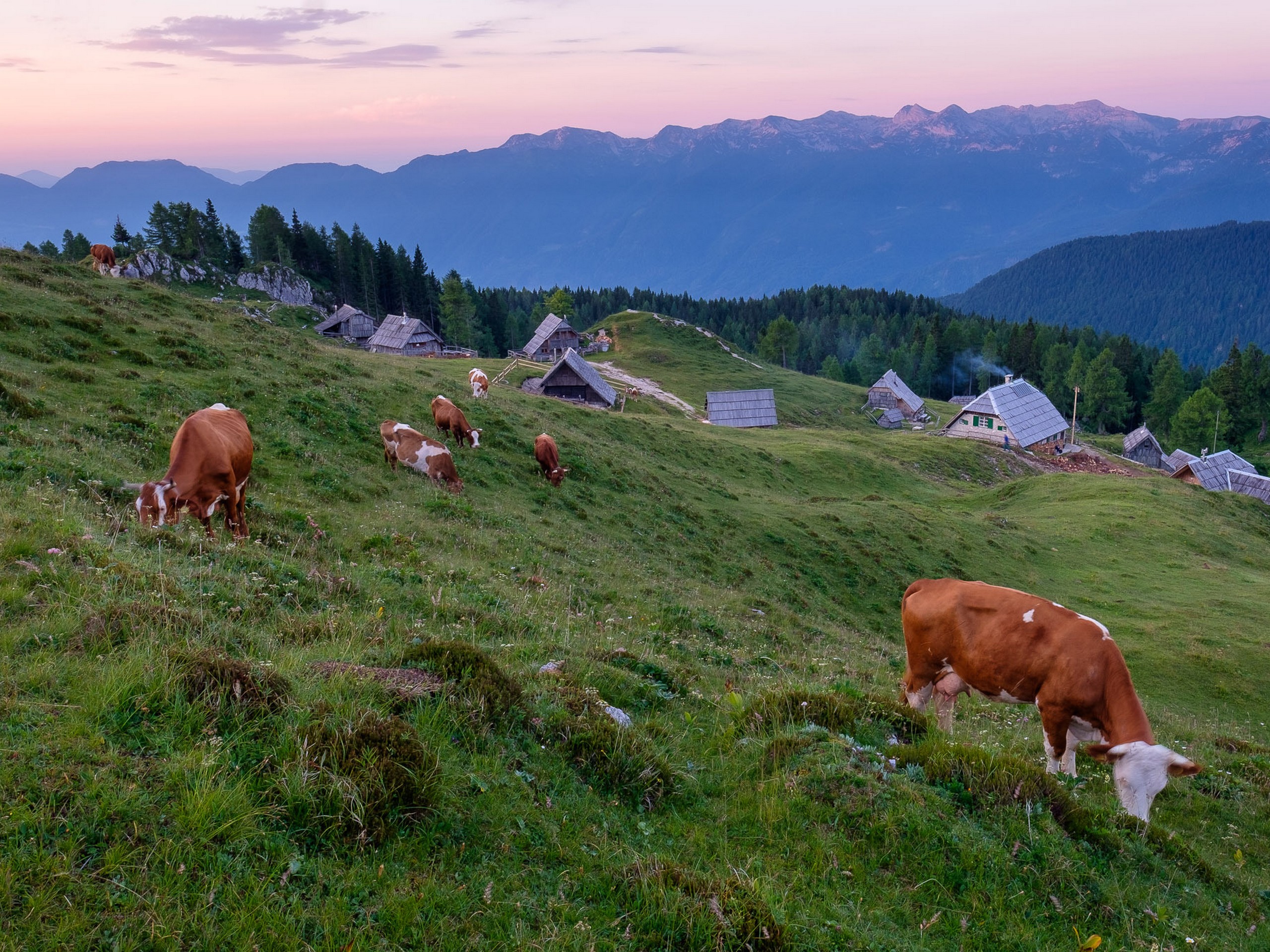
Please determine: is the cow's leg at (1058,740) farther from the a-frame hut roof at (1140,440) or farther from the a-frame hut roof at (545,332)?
the a-frame hut roof at (1140,440)

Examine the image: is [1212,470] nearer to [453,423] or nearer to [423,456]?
[453,423]

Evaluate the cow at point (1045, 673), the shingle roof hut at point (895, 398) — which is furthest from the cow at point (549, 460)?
the shingle roof hut at point (895, 398)

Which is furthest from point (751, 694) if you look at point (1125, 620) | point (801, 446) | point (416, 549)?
point (801, 446)

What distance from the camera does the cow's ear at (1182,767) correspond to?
8031 mm

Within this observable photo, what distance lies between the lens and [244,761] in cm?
491

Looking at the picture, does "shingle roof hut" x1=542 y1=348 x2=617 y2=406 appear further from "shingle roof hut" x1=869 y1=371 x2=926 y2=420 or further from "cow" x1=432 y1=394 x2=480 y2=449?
"shingle roof hut" x1=869 y1=371 x2=926 y2=420

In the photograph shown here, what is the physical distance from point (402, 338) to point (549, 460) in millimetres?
69632

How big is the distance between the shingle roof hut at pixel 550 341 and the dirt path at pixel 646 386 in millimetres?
5861

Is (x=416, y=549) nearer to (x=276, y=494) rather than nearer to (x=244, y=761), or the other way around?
(x=276, y=494)

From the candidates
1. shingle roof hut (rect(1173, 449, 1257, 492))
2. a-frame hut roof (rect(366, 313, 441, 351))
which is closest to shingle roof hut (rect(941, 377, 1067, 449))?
shingle roof hut (rect(1173, 449, 1257, 492))

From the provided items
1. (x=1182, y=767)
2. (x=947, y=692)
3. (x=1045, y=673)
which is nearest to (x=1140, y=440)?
(x=947, y=692)

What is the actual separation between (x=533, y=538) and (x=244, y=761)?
13875mm

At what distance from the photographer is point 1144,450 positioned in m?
Result: 97.8

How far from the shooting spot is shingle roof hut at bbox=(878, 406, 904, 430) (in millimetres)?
101875
